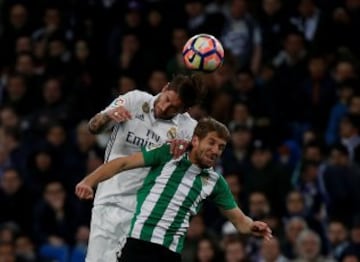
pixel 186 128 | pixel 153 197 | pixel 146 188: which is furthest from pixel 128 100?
pixel 153 197

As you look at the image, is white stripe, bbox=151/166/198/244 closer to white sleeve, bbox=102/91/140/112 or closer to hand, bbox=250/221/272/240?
hand, bbox=250/221/272/240

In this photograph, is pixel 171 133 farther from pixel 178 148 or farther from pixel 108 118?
pixel 178 148

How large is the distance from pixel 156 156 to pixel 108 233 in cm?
122

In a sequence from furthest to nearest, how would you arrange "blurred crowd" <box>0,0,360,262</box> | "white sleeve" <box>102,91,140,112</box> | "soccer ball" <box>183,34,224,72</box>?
1. "blurred crowd" <box>0,0,360,262</box>
2. "soccer ball" <box>183,34,224,72</box>
3. "white sleeve" <box>102,91,140,112</box>

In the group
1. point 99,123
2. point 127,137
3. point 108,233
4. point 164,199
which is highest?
point 99,123

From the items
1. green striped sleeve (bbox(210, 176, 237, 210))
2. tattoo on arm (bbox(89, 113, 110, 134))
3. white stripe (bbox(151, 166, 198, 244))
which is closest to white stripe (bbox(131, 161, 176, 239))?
white stripe (bbox(151, 166, 198, 244))

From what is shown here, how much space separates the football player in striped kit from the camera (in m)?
11.1

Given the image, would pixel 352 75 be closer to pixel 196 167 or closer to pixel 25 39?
pixel 25 39

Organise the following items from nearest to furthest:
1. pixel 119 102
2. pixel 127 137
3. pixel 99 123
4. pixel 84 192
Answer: pixel 84 192 < pixel 99 123 < pixel 119 102 < pixel 127 137

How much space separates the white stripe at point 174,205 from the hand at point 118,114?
75 centimetres

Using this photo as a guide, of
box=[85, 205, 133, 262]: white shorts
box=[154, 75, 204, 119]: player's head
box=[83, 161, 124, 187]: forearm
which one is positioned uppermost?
box=[154, 75, 204, 119]: player's head

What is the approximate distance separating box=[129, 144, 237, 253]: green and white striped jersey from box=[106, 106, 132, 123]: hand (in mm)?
453

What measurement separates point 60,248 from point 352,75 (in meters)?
4.17

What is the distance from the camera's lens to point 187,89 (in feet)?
37.9
